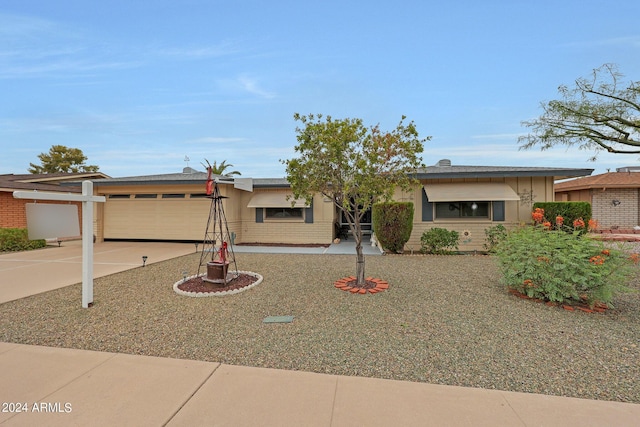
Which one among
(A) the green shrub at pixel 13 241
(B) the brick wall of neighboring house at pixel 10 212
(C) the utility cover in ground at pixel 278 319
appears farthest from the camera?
(B) the brick wall of neighboring house at pixel 10 212

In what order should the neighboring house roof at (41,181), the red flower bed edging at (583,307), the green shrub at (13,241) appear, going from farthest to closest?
the neighboring house roof at (41,181), the green shrub at (13,241), the red flower bed edging at (583,307)

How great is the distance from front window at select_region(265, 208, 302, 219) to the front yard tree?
7517 mm

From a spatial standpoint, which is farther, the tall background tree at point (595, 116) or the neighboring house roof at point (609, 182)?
the neighboring house roof at point (609, 182)

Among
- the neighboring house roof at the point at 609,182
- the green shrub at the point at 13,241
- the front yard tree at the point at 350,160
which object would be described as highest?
the neighboring house roof at the point at 609,182

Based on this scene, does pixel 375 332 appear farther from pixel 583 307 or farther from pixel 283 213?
pixel 283 213

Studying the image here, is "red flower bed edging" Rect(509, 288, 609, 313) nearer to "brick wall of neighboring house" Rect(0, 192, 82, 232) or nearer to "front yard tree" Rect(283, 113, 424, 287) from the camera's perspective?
"front yard tree" Rect(283, 113, 424, 287)

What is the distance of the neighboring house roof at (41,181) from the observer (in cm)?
1355

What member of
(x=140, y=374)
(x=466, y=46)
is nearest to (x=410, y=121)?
(x=140, y=374)

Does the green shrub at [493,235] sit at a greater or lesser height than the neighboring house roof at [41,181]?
lesser

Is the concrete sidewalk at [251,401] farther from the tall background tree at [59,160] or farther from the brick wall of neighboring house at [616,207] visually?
the tall background tree at [59,160]

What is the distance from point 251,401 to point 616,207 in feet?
76.1

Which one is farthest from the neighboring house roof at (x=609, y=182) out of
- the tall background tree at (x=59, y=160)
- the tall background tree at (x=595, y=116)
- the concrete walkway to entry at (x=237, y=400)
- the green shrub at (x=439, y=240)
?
the tall background tree at (x=59, y=160)

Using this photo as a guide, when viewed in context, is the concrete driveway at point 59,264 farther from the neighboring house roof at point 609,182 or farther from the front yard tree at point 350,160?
the neighboring house roof at point 609,182

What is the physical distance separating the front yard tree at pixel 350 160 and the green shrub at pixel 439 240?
17.1 feet
